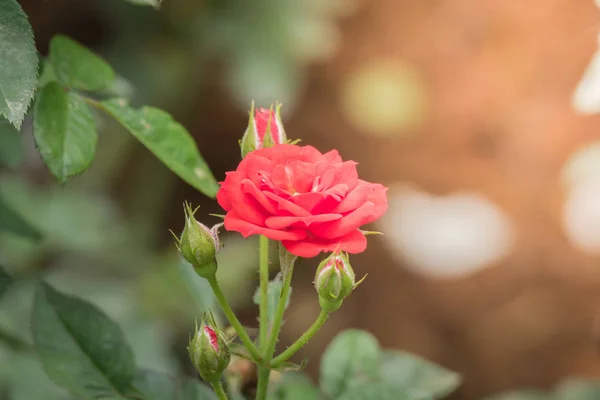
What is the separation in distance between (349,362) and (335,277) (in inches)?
12.0

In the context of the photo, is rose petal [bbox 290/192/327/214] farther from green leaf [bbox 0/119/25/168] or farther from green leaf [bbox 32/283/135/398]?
green leaf [bbox 0/119/25/168]

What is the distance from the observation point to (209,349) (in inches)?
24.8

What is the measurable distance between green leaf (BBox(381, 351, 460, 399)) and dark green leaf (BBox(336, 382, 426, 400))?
4.7 inches

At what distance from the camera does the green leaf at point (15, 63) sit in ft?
1.87

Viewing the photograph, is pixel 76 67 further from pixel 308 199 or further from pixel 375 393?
pixel 375 393

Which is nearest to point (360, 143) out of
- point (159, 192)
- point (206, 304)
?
point (159, 192)

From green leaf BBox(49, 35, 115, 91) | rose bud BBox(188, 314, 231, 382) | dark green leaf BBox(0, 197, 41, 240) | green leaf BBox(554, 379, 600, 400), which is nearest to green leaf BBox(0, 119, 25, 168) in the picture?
dark green leaf BBox(0, 197, 41, 240)

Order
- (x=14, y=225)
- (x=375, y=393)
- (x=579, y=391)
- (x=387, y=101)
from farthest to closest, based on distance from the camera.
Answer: (x=387, y=101) < (x=579, y=391) < (x=14, y=225) < (x=375, y=393)

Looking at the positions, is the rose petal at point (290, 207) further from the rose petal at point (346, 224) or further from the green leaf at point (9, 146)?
the green leaf at point (9, 146)

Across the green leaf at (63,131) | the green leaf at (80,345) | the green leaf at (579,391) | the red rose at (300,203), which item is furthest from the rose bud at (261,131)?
the green leaf at (579,391)

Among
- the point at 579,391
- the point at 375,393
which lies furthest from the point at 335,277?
the point at 579,391

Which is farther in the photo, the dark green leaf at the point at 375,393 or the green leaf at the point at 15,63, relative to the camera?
the dark green leaf at the point at 375,393

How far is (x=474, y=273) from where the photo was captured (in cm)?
210

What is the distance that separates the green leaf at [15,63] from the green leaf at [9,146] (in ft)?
1.11
